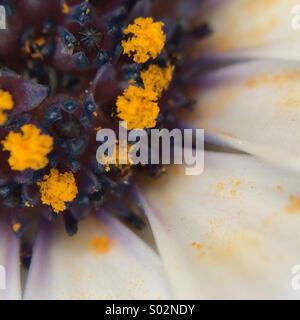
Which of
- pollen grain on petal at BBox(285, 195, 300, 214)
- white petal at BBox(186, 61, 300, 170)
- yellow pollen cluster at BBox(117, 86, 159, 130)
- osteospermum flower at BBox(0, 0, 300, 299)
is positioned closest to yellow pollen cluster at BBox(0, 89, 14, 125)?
osteospermum flower at BBox(0, 0, 300, 299)

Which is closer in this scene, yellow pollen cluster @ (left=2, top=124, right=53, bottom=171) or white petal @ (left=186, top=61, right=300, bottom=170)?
yellow pollen cluster @ (left=2, top=124, right=53, bottom=171)

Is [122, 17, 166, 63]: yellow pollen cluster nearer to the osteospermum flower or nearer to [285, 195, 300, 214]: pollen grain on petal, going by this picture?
the osteospermum flower

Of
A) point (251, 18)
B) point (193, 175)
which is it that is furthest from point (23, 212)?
point (251, 18)

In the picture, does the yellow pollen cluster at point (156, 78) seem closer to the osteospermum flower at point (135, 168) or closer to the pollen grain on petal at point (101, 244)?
the osteospermum flower at point (135, 168)

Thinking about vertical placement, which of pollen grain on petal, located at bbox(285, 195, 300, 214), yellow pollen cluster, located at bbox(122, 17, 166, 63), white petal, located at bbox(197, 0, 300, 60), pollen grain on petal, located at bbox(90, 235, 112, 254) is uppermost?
white petal, located at bbox(197, 0, 300, 60)

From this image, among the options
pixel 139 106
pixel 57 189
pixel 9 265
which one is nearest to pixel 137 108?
pixel 139 106

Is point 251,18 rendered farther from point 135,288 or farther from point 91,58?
point 135,288

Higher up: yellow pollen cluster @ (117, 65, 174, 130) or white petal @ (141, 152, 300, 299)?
yellow pollen cluster @ (117, 65, 174, 130)
